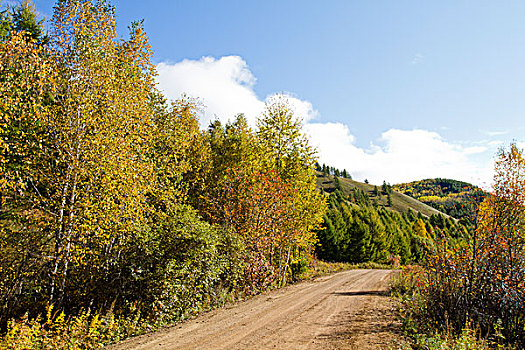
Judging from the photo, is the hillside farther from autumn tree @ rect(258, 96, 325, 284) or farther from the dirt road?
the dirt road

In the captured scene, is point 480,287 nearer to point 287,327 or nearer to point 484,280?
point 484,280

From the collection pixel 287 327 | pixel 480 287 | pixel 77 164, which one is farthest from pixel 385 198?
pixel 77 164

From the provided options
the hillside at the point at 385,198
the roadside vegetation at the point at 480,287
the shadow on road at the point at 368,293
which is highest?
the hillside at the point at 385,198

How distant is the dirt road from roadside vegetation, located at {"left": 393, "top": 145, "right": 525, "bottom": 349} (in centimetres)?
137

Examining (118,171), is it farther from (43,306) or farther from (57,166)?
(43,306)

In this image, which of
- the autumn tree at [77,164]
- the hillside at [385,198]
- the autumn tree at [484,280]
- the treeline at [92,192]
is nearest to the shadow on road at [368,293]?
the treeline at [92,192]

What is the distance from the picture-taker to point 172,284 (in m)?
11.5

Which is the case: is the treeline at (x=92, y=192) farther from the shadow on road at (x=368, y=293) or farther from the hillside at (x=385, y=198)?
the hillside at (x=385, y=198)

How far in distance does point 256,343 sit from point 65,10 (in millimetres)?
12578

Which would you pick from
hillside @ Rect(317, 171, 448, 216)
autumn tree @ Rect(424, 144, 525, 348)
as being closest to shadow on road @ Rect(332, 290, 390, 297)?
autumn tree @ Rect(424, 144, 525, 348)

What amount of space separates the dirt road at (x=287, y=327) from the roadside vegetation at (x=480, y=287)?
4.50ft

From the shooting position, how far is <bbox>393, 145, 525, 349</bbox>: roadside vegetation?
8594mm

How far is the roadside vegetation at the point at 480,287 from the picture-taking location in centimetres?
859

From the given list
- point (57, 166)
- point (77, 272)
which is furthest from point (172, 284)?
point (57, 166)
